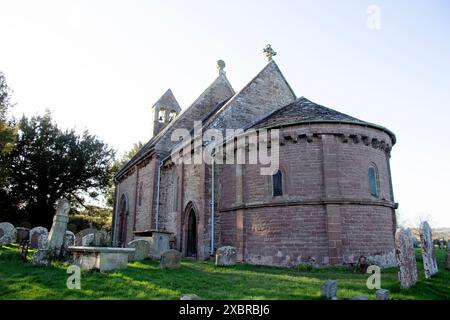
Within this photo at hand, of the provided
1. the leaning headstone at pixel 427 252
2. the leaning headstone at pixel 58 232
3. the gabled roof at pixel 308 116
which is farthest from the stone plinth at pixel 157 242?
the leaning headstone at pixel 427 252

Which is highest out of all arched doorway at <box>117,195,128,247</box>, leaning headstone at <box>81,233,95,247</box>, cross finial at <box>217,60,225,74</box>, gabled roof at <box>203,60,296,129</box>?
cross finial at <box>217,60,225,74</box>

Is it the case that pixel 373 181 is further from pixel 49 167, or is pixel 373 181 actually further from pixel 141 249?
pixel 49 167

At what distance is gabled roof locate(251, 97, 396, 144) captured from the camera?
13664 millimetres

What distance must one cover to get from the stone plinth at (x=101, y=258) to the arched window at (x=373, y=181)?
10.2 m

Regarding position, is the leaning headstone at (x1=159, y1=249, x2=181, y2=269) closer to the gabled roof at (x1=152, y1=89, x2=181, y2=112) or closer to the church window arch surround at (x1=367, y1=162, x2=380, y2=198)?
the church window arch surround at (x1=367, y1=162, x2=380, y2=198)

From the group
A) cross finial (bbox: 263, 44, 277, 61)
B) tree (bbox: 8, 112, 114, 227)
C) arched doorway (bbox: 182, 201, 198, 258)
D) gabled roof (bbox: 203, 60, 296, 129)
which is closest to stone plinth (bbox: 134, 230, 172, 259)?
arched doorway (bbox: 182, 201, 198, 258)

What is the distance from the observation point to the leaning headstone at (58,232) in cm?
1197

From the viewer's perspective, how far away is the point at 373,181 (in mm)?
14023

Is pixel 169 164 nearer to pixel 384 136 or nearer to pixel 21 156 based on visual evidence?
pixel 384 136

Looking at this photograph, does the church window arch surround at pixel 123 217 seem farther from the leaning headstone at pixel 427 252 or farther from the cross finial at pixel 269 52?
the leaning headstone at pixel 427 252

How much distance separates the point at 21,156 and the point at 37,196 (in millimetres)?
→ 4639

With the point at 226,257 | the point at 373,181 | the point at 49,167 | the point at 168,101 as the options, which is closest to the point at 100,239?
the point at 226,257

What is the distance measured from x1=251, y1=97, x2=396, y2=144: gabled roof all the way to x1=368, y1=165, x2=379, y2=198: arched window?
6.09 ft
